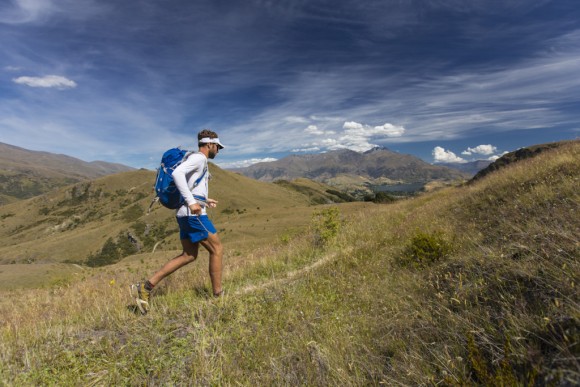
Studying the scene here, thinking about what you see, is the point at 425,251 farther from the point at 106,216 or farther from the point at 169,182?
the point at 106,216

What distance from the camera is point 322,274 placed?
18.9ft

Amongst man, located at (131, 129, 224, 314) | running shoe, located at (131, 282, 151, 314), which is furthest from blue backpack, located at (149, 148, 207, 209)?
running shoe, located at (131, 282, 151, 314)

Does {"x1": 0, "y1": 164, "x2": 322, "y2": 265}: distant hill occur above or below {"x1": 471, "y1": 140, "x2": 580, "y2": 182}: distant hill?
below

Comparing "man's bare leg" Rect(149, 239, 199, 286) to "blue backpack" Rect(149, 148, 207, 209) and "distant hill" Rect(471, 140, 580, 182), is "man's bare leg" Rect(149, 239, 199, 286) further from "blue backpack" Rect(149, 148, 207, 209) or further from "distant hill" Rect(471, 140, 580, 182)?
"distant hill" Rect(471, 140, 580, 182)

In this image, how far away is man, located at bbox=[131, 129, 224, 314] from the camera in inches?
185

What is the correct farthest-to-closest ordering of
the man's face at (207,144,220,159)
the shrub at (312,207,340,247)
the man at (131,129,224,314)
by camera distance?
1. the shrub at (312,207,340,247)
2. the man's face at (207,144,220,159)
3. the man at (131,129,224,314)

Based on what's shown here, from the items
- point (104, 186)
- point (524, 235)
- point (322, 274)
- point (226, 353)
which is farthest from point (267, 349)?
point (104, 186)

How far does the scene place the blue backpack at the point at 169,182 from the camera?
193 inches

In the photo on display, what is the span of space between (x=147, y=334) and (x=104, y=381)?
0.90 meters

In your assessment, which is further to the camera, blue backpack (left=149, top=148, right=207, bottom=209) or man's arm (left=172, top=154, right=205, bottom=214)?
blue backpack (left=149, top=148, right=207, bottom=209)

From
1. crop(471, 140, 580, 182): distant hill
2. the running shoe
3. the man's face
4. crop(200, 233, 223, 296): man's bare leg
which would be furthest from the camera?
crop(471, 140, 580, 182): distant hill

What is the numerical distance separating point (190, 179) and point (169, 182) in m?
0.36

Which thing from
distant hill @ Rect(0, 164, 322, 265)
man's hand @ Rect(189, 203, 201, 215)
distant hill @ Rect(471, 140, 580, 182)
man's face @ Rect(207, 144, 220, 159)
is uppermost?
distant hill @ Rect(471, 140, 580, 182)

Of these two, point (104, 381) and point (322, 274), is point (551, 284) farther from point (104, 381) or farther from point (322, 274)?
point (104, 381)
